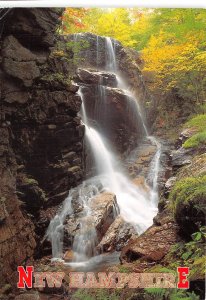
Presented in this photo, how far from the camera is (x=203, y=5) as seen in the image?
3.77m

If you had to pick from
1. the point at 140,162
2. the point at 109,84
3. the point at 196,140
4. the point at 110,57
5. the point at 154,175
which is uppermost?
the point at 110,57

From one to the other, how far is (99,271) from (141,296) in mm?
725

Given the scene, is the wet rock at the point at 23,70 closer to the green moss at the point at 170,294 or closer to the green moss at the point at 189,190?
the green moss at the point at 189,190

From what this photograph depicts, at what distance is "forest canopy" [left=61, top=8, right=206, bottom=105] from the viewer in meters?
4.52

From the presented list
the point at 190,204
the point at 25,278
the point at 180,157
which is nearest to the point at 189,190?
the point at 190,204

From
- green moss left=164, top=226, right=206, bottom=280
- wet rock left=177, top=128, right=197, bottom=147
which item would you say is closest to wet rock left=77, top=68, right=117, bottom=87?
wet rock left=177, top=128, right=197, bottom=147

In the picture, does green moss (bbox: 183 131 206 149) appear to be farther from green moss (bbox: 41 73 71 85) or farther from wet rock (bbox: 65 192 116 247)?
green moss (bbox: 41 73 71 85)

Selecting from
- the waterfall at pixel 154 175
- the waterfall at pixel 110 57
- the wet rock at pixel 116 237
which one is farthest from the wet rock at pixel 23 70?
the wet rock at pixel 116 237

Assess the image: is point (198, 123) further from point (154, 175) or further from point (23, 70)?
point (23, 70)

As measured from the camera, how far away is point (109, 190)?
629cm

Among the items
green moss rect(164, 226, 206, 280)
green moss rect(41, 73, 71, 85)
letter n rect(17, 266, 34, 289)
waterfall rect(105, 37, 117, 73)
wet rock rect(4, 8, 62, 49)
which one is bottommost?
letter n rect(17, 266, 34, 289)

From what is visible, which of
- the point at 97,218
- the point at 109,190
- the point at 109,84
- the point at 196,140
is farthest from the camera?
the point at 109,84

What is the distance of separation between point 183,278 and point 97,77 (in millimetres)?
4540

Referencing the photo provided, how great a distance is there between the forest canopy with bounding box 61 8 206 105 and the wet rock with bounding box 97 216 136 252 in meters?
2.22
